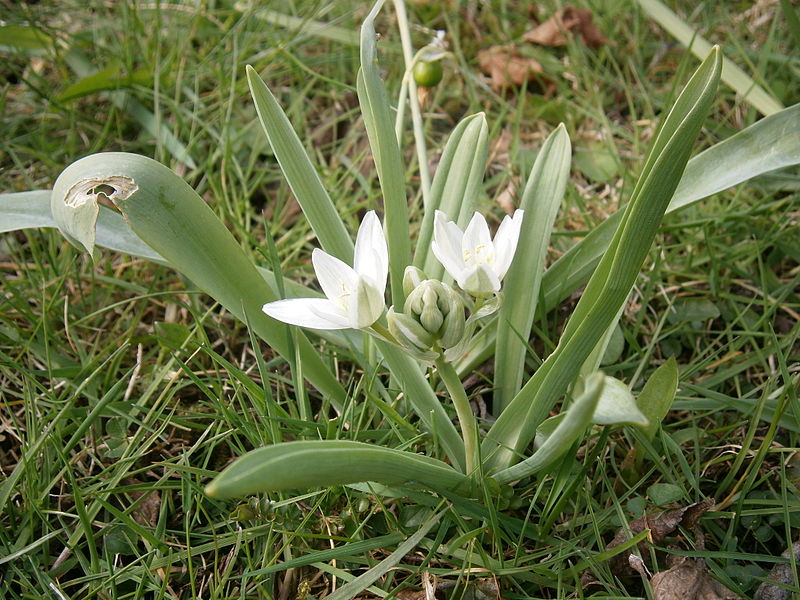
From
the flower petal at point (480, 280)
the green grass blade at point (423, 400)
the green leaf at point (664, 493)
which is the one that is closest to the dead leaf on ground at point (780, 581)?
the green leaf at point (664, 493)

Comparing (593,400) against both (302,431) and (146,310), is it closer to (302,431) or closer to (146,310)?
(302,431)

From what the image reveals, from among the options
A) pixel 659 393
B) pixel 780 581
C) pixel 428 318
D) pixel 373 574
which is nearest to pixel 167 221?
pixel 428 318

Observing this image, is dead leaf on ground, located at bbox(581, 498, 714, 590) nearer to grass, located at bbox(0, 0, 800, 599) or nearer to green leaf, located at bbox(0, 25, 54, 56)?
grass, located at bbox(0, 0, 800, 599)

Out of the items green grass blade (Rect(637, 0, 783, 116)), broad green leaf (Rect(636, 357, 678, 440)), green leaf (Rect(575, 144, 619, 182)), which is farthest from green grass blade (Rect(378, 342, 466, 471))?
green grass blade (Rect(637, 0, 783, 116))

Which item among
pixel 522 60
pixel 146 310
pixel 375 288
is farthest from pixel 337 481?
pixel 522 60

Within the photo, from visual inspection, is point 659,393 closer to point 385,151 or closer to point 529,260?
point 529,260

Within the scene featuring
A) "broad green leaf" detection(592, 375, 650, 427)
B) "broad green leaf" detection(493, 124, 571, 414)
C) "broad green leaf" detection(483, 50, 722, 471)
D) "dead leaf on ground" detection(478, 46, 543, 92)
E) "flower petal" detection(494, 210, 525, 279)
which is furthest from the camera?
"dead leaf on ground" detection(478, 46, 543, 92)
